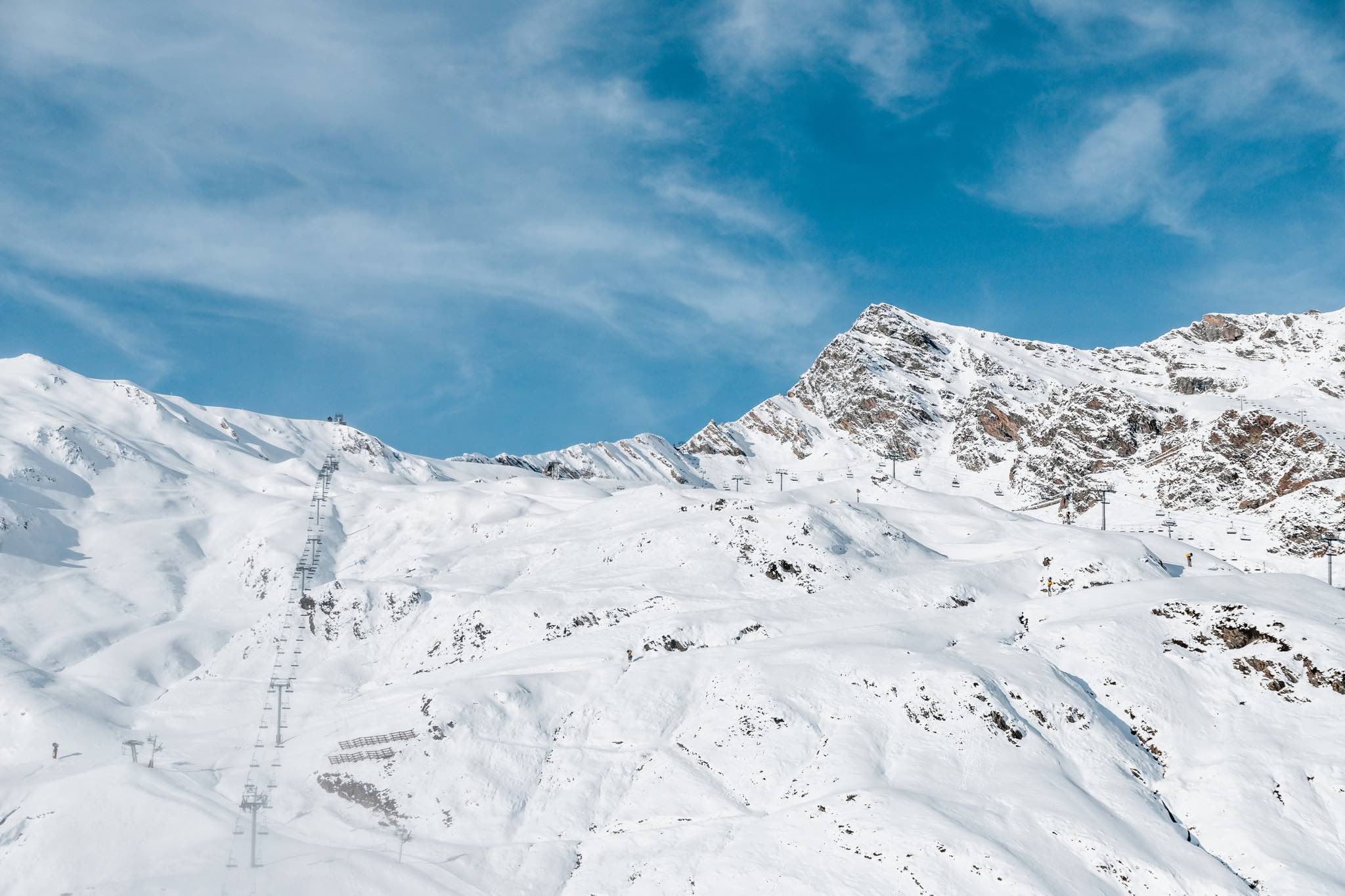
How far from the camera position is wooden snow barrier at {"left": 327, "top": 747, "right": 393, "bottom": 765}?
55.5 m

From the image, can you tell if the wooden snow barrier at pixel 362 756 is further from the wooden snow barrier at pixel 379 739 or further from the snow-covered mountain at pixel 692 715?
the wooden snow barrier at pixel 379 739

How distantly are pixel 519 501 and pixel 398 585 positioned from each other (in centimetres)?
3407

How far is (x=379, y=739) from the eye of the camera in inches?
2234

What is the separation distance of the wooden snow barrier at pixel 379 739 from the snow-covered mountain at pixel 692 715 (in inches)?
10.2

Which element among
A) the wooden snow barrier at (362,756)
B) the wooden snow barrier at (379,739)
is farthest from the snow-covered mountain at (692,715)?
the wooden snow barrier at (362,756)

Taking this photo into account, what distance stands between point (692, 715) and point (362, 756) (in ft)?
65.2

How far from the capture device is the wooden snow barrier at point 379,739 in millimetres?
56406

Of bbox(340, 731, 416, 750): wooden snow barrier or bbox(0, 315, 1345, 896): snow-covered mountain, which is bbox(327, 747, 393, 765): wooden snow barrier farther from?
bbox(340, 731, 416, 750): wooden snow barrier

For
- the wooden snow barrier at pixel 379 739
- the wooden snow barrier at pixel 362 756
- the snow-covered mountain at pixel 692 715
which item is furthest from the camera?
the wooden snow barrier at pixel 379 739

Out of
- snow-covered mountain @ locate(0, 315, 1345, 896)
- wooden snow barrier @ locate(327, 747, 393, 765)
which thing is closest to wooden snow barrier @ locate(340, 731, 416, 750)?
snow-covered mountain @ locate(0, 315, 1345, 896)

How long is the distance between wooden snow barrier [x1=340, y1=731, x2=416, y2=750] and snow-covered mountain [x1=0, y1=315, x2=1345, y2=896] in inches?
10.2

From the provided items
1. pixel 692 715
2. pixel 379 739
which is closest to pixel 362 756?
pixel 379 739

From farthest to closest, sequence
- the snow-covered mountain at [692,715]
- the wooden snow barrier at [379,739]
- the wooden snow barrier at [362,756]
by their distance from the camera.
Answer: the wooden snow barrier at [379,739], the wooden snow barrier at [362,756], the snow-covered mountain at [692,715]

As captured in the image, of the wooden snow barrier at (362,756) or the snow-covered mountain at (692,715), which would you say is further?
the wooden snow barrier at (362,756)
